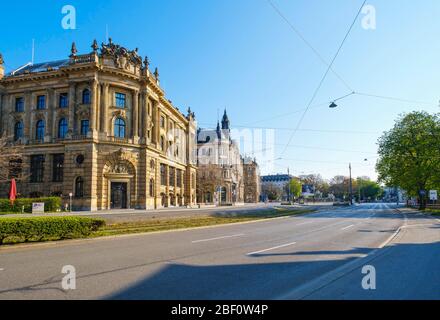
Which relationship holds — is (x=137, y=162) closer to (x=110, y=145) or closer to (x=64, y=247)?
(x=110, y=145)

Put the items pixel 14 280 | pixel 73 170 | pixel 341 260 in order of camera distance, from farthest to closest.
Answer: pixel 73 170 → pixel 341 260 → pixel 14 280

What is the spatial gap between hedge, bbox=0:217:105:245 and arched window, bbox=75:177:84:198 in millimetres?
27702

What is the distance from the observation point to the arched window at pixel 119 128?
1748 inches

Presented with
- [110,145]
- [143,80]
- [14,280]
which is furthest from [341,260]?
[143,80]

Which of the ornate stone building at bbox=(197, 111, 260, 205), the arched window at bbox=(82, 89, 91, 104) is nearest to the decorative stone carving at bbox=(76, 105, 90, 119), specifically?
the arched window at bbox=(82, 89, 91, 104)

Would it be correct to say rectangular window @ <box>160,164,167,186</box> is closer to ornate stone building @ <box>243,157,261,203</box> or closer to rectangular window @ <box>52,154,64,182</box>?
rectangular window @ <box>52,154,64,182</box>

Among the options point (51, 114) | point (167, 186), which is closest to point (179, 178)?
point (167, 186)

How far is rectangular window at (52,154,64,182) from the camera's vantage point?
142ft

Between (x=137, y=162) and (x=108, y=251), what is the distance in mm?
33946

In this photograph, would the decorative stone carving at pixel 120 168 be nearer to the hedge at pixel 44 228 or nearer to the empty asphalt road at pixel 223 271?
the hedge at pixel 44 228

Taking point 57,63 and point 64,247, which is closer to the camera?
point 64,247

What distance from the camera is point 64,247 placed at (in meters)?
12.6

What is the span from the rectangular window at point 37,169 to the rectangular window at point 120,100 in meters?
13.1
